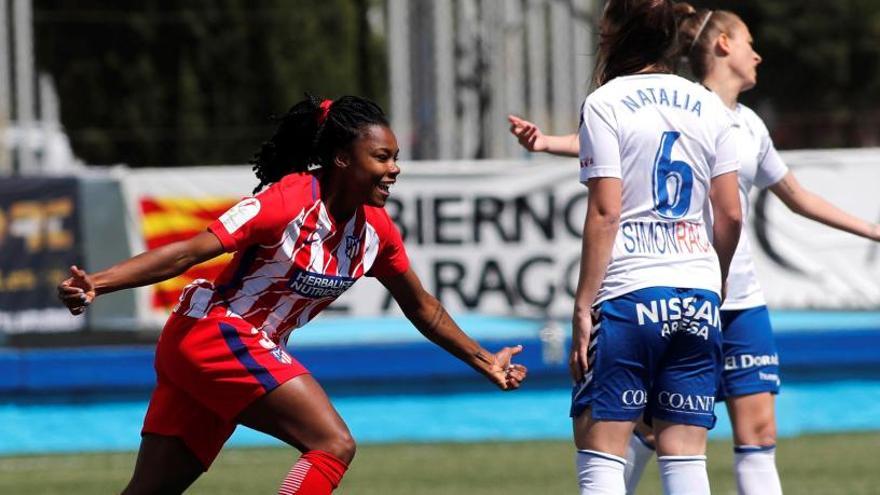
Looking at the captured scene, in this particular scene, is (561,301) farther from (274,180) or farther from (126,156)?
(126,156)

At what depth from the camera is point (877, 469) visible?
392 inches

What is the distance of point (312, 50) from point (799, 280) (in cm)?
2344

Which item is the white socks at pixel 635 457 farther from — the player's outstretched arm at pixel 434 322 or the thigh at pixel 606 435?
the thigh at pixel 606 435

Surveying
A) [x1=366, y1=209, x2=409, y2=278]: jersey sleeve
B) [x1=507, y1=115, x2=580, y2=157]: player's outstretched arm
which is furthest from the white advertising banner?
[x1=366, y1=209, x2=409, y2=278]: jersey sleeve

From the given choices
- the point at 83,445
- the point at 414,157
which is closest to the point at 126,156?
the point at 414,157

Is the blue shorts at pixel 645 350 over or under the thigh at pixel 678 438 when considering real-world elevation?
over

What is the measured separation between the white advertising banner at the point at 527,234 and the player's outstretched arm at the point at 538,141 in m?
6.63

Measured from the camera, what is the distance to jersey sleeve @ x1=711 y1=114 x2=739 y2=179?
5.42 meters

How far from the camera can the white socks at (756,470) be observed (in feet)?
20.9

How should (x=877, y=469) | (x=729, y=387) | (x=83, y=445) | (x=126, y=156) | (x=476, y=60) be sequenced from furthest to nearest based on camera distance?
(x=126, y=156) → (x=476, y=60) → (x=83, y=445) → (x=877, y=469) → (x=729, y=387)

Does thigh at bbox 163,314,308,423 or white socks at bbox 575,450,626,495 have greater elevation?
thigh at bbox 163,314,308,423

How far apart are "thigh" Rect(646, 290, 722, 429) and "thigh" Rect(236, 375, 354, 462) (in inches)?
40.1

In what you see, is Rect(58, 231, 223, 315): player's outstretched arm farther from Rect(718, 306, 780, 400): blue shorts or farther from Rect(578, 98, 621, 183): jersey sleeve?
Rect(718, 306, 780, 400): blue shorts

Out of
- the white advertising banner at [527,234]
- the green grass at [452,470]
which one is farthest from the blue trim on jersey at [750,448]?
the white advertising banner at [527,234]
